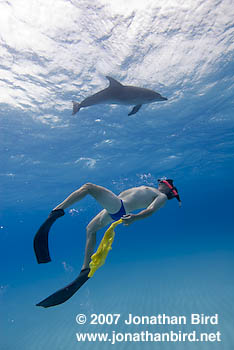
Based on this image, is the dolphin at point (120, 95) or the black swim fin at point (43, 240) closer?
the black swim fin at point (43, 240)

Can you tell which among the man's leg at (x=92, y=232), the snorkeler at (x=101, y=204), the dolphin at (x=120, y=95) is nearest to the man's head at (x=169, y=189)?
the snorkeler at (x=101, y=204)

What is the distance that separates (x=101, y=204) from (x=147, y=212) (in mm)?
1238

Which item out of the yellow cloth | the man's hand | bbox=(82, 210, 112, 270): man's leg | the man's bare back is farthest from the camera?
bbox=(82, 210, 112, 270): man's leg

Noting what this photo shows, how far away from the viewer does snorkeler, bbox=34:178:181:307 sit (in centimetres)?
463

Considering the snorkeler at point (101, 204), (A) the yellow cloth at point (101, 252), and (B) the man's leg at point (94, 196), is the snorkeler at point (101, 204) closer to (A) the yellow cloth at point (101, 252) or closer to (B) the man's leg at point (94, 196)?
(B) the man's leg at point (94, 196)

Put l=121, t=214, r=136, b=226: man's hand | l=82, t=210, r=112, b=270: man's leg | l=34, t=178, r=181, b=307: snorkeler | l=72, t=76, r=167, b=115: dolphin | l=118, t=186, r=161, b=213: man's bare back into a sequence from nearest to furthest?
l=121, t=214, r=136, b=226: man's hand
l=34, t=178, r=181, b=307: snorkeler
l=118, t=186, r=161, b=213: man's bare back
l=82, t=210, r=112, b=270: man's leg
l=72, t=76, r=167, b=115: dolphin

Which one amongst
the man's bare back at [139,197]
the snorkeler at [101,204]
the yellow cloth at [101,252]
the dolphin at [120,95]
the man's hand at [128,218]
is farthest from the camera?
the dolphin at [120,95]

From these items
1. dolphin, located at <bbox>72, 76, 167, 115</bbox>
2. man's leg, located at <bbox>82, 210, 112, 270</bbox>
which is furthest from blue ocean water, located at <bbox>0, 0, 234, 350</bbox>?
man's leg, located at <bbox>82, 210, 112, 270</bbox>

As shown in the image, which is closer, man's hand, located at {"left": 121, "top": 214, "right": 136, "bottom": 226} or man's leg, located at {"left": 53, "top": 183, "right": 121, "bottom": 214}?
man's hand, located at {"left": 121, "top": 214, "right": 136, "bottom": 226}

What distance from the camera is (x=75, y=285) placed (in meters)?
4.80

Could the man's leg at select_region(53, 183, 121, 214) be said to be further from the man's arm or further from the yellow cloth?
the man's arm

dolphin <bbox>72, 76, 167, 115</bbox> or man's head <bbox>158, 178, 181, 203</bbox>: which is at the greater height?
dolphin <bbox>72, 76, 167, 115</bbox>

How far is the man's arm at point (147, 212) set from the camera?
3.80 meters

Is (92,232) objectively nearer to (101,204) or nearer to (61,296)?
(101,204)
